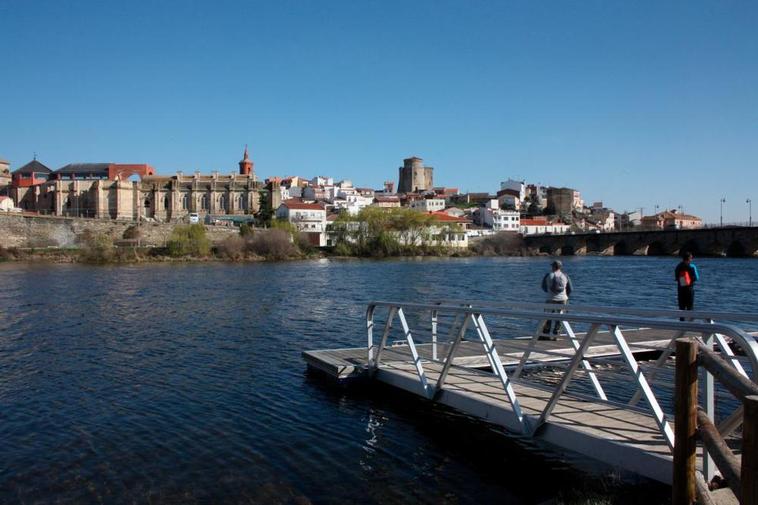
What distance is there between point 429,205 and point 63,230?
107023 mm

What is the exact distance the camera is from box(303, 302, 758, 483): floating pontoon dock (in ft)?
23.5

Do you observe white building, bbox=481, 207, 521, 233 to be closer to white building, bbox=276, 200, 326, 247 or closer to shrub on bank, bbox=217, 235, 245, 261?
white building, bbox=276, 200, 326, 247

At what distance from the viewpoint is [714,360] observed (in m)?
5.11

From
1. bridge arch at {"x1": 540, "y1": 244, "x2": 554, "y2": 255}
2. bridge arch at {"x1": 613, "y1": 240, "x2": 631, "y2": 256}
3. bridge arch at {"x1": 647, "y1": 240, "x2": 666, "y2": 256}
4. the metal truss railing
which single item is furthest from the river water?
bridge arch at {"x1": 613, "y1": 240, "x2": 631, "y2": 256}

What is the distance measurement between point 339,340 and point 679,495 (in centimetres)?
1749

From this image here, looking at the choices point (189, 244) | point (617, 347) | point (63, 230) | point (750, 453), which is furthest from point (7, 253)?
point (750, 453)

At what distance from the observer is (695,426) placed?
216 inches

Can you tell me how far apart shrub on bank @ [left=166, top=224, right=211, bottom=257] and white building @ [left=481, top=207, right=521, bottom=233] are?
84687 millimetres

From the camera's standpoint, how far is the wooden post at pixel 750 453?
411 centimetres

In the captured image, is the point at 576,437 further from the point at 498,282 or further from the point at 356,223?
the point at 356,223

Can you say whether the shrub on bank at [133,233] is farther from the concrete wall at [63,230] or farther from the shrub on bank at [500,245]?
the shrub on bank at [500,245]

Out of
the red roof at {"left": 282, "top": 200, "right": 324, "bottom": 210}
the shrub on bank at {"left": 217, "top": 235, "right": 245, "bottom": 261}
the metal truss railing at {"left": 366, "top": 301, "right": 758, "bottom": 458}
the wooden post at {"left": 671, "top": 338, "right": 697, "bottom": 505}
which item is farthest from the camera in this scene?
the red roof at {"left": 282, "top": 200, "right": 324, "bottom": 210}

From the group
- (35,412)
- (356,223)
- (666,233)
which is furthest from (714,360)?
(666,233)

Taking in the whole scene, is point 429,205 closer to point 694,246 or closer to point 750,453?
point 694,246
